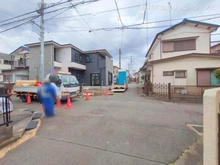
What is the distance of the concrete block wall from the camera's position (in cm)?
187

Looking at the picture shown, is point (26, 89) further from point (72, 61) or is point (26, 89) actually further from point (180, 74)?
point (180, 74)

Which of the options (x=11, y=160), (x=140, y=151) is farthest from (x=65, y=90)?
(x=140, y=151)

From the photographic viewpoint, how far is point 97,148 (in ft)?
9.76

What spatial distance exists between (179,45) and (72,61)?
14.1 meters

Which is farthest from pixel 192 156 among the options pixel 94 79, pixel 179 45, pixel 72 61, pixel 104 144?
pixel 94 79

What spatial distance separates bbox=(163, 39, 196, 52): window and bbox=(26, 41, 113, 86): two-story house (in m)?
9.44

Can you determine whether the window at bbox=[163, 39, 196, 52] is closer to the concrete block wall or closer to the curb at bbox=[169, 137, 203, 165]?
the curb at bbox=[169, 137, 203, 165]

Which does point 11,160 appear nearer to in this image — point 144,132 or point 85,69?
point 144,132

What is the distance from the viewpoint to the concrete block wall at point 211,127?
73.8 inches

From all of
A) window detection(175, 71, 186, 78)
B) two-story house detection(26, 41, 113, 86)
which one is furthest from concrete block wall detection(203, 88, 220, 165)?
two-story house detection(26, 41, 113, 86)

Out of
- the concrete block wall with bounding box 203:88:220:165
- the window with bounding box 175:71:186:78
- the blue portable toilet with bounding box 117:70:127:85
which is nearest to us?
the concrete block wall with bounding box 203:88:220:165

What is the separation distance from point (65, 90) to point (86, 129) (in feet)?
15.4

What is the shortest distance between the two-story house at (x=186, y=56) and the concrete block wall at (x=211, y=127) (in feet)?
35.6

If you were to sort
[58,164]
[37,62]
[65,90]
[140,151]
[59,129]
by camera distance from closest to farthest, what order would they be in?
[58,164], [140,151], [59,129], [65,90], [37,62]
